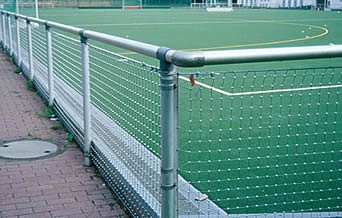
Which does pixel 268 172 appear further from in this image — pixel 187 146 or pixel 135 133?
pixel 135 133

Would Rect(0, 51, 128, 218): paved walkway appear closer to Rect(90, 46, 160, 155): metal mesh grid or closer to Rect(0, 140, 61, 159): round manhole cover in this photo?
Rect(0, 140, 61, 159): round manhole cover

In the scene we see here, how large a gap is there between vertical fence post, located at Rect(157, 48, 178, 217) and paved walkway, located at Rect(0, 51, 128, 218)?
4.07ft

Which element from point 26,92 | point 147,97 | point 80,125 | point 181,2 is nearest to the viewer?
point 147,97

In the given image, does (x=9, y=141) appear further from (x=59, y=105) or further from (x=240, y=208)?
(x=240, y=208)

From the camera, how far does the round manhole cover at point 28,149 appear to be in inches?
233

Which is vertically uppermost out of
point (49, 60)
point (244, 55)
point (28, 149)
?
point (244, 55)

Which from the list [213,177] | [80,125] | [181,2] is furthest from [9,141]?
[181,2]

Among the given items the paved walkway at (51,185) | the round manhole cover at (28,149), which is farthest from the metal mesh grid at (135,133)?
the round manhole cover at (28,149)

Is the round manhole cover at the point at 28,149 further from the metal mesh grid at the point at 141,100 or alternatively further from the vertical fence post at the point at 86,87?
the metal mesh grid at the point at 141,100

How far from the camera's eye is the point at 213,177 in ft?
16.4

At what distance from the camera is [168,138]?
3023 millimetres

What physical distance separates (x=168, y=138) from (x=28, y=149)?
359 centimetres

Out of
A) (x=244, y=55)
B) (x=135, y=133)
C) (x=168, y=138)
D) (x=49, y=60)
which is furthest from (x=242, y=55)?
(x=49, y=60)

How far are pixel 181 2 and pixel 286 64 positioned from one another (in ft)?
197
